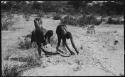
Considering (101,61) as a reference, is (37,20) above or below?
above

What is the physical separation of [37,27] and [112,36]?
14.5ft

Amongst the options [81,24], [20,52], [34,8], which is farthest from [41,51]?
[34,8]

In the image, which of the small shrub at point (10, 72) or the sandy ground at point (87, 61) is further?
the sandy ground at point (87, 61)

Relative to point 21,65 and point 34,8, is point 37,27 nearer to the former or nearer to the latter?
point 21,65

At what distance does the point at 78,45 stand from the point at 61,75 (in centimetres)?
308

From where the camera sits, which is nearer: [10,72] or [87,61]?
[10,72]

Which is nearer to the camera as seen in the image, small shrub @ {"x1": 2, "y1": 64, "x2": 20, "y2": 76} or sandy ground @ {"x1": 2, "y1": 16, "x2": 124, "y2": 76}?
small shrub @ {"x1": 2, "y1": 64, "x2": 20, "y2": 76}

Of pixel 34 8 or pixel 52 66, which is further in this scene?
pixel 34 8

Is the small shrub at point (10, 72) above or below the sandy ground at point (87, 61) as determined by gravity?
above

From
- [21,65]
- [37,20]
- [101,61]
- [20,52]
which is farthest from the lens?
[20,52]

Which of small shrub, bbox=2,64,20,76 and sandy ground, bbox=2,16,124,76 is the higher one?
small shrub, bbox=2,64,20,76

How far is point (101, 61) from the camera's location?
7133 millimetres

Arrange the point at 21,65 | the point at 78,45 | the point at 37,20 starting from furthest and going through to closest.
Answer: the point at 78,45, the point at 37,20, the point at 21,65

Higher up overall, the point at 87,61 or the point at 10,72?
the point at 10,72
